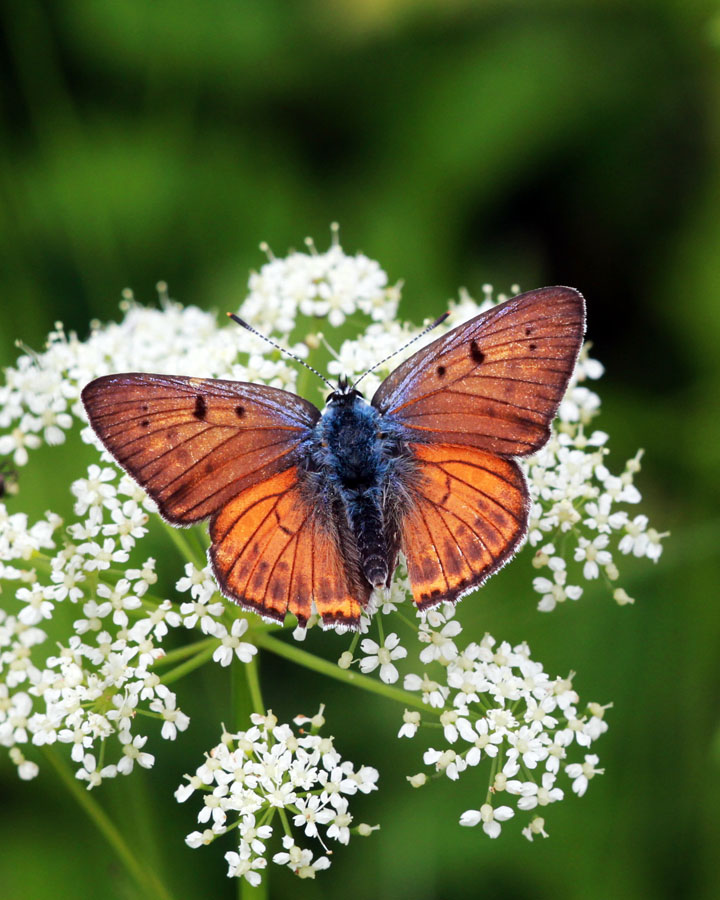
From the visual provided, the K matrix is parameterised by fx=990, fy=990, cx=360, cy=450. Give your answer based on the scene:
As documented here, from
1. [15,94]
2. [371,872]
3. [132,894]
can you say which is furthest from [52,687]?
[15,94]

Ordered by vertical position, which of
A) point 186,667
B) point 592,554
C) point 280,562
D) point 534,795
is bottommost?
point 534,795

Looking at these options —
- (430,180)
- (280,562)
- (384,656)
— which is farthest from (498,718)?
(430,180)

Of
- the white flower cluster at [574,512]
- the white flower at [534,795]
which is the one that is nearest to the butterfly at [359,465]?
the white flower cluster at [574,512]

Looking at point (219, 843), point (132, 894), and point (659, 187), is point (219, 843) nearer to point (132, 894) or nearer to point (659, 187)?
point (132, 894)

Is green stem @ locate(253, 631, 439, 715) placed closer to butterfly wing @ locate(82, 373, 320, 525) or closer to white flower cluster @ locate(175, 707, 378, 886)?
white flower cluster @ locate(175, 707, 378, 886)

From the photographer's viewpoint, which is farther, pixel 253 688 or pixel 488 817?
pixel 253 688

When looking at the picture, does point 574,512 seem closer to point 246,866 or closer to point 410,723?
point 410,723

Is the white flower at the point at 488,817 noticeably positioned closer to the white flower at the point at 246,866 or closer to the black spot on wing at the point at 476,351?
the white flower at the point at 246,866

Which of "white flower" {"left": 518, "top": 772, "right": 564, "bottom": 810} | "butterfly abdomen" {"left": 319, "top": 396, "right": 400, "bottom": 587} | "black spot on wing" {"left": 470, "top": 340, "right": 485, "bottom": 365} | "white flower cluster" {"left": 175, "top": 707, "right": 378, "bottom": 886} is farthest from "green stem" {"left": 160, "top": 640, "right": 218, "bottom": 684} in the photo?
"black spot on wing" {"left": 470, "top": 340, "right": 485, "bottom": 365}
